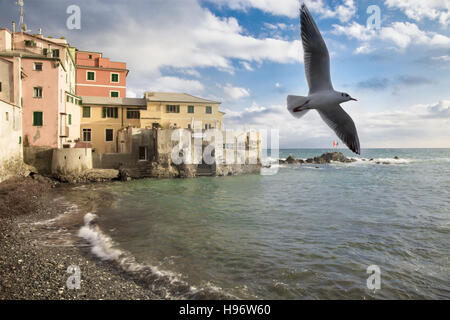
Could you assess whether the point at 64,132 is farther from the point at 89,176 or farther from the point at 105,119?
the point at 105,119

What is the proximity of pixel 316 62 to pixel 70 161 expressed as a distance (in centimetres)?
3027

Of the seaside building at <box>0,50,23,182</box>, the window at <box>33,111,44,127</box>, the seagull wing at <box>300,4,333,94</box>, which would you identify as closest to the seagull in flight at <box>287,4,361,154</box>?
the seagull wing at <box>300,4,333,94</box>

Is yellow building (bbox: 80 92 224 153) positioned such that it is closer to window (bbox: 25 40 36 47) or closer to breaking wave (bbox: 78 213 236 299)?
window (bbox: 25 40 36 47)

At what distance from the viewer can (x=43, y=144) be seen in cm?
2842

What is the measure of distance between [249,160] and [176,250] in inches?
1237

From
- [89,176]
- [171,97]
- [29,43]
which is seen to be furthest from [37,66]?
[171,97]

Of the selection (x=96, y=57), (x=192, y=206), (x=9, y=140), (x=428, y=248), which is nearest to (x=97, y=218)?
(x=192, y=206)

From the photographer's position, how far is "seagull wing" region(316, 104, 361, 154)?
397 cm

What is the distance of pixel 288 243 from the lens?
11.8m

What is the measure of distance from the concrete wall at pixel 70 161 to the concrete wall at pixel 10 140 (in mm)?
2932

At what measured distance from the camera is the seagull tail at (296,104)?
11.4 feet

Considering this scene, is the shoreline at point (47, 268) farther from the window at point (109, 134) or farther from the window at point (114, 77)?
the window at point (114, 77)

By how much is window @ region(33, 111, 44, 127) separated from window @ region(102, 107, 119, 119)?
34.9ft

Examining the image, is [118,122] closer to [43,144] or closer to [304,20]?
[43,144]
